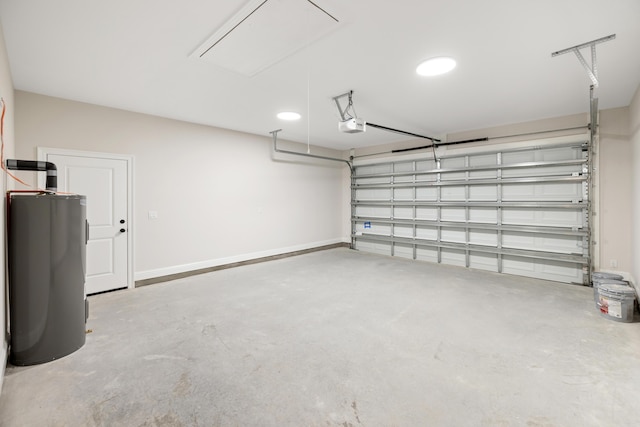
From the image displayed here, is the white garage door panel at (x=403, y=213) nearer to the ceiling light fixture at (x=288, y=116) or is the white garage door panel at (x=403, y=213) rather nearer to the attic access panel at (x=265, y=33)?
the ceiling light fixture at (x=288, y=116)

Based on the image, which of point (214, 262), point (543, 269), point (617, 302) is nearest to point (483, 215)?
point (543, 269)

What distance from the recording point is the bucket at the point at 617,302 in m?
3.01

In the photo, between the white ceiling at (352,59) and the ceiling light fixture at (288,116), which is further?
the ceiling light fixture at (288,116)

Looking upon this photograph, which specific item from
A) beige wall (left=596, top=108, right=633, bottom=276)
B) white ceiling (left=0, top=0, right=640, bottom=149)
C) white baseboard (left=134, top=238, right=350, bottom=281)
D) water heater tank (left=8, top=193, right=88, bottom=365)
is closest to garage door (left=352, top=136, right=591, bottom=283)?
beige wall (left=596, top=108, right=633, bottom=276)

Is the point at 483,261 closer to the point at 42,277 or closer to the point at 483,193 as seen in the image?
the point at 483,193

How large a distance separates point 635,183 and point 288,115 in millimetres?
4830

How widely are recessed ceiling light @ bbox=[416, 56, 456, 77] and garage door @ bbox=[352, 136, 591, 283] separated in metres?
3.02

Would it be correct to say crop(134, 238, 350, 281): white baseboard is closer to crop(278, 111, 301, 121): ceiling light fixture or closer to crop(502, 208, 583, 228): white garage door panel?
crop(278, 111, 301, 121): ceiling light fixture

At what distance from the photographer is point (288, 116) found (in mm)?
4629

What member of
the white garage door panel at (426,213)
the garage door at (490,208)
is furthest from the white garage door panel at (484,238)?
the white garage door panel at (426,213)

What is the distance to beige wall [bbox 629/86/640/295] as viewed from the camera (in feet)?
11.8

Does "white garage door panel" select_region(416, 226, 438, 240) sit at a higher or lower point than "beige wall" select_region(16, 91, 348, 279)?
lower

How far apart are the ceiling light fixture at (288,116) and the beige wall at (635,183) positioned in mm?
4357

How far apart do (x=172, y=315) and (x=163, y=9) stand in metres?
2.91
